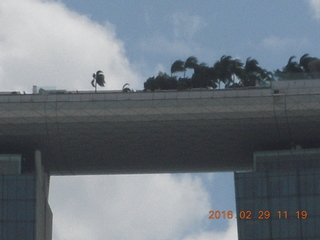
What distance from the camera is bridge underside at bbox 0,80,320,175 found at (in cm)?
16838

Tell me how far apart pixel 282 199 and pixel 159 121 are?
1693cm

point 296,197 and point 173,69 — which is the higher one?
point 173,69

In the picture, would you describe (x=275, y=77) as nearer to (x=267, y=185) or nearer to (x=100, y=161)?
(x=267, y=185)

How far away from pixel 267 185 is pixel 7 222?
30.1 m

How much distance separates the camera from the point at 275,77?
172m

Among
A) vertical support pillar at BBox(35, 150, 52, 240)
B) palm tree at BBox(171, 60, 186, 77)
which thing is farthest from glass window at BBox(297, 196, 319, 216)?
vertical support pillar at BBox(35, 150, 52, 240)

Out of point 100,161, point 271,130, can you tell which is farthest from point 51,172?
point 271,130

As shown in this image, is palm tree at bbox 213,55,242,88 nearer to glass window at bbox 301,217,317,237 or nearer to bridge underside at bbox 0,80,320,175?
bridge underside at bbox 0,80,320,175

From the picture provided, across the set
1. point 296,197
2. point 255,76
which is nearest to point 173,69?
point 255,76

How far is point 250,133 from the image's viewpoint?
173m

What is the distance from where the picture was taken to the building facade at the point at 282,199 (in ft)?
558

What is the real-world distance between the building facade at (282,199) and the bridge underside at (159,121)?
133 inches

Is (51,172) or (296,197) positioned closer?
(296,197)

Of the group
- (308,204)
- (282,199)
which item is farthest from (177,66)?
(308,204)
